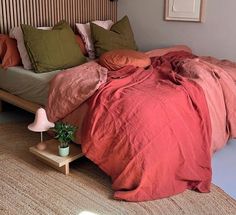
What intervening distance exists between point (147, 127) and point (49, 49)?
1.43 meters

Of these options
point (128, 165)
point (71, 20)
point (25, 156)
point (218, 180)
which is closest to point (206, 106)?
point (218, 180)

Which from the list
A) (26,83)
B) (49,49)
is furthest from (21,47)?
(26,83)

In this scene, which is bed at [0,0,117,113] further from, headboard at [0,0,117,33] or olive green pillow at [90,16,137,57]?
olive green pillow at [90,16,137,57]

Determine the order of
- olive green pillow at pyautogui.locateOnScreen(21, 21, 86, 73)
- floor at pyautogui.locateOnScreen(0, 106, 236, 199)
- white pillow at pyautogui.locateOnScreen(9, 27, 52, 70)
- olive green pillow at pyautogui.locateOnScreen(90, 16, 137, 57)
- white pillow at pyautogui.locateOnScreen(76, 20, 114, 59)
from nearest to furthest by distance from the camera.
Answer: floor at pyautogui.locateOnScreen(0, 106, 236, 199) → olive green pillow at pyautogui.locateOnScreen(21, 21, 86, 73) → white pillow at pyautogui.locateOnScreen(9, 27, 52, 70) → olive green pillow at pyautogui.locateOnScreen(90, 16, 137, 57) → white pillow at pyautogui.locateOnScreen(76, 20, 114, 59)

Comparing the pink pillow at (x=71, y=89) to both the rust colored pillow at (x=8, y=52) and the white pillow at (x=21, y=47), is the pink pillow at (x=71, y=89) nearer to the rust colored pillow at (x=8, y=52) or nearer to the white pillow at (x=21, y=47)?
the white pillow at (x=21, y=47)

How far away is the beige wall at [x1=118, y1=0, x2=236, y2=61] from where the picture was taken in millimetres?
3352

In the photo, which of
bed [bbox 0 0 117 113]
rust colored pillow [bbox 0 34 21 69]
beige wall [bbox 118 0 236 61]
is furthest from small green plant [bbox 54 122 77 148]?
beige wall [bbox 118 0 236 61]

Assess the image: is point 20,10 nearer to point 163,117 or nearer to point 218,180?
point 163,117

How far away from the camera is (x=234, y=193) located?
6.65ft

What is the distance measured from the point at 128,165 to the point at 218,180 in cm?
70

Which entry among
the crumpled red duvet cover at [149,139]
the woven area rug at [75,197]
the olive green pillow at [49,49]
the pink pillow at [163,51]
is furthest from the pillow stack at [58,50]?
the woven area rug at [75,197]

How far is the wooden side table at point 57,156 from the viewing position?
2.15 m

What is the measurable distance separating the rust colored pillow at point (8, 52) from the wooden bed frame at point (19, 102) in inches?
10.7

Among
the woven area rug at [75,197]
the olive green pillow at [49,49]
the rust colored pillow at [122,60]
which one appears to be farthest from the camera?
the olive green pillow at [49,49]
